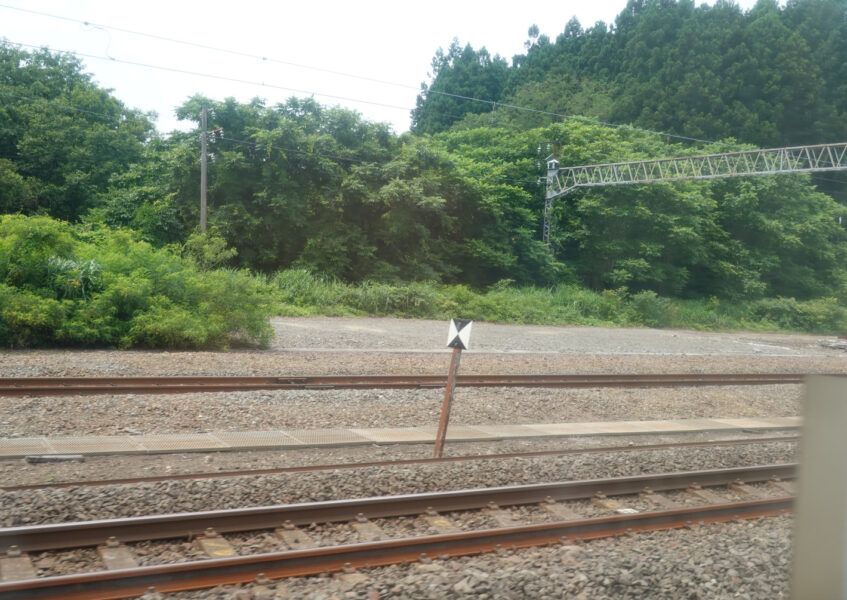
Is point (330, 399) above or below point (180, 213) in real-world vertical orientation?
below

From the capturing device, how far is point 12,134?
126 feet

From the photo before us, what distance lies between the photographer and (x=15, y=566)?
512 centimetres

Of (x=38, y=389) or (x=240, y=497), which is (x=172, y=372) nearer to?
(x=38, y=389)

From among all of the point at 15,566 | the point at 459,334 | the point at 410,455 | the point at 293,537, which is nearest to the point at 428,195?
the point at 459,334

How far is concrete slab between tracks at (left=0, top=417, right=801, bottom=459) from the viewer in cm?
858

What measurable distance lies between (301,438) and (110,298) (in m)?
9.75

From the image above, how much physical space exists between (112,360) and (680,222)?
39862mm

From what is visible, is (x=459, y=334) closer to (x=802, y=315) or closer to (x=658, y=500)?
(x=658, y=500)

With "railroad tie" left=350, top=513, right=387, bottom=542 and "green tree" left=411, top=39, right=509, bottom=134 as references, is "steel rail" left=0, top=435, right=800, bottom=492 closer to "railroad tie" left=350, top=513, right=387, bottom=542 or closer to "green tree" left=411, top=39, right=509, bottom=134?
"railroad tie" left=350, top=513, right=387, bottom=542

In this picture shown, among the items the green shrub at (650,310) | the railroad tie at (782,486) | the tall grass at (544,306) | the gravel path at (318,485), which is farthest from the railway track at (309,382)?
the green shrub at (650,310)

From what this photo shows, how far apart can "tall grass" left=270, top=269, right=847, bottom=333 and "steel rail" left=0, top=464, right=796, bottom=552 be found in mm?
19535

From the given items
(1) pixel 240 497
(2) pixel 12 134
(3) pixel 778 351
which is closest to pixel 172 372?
(1) pixel 240 497

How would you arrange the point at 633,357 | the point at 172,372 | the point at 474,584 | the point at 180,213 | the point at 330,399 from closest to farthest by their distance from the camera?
1. the point at 474,584
2. the point at 330,399
3. the point at 172,372
4. the point at 633,357
5. the point at 180,213

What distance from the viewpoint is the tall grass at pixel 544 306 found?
30.6 m
